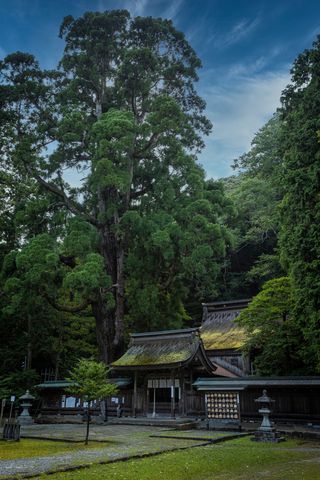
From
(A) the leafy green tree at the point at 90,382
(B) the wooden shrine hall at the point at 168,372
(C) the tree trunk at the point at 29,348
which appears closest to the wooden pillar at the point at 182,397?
(B) the wooden shrine hall at the point at 168,372

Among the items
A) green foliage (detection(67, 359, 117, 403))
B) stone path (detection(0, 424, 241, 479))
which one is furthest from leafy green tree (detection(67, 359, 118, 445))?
stone path (detection(0, 424, 241, 479))

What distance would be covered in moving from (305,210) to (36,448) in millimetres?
12877

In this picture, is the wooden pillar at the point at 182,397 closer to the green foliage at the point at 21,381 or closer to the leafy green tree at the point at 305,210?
the leafy green tree at the point at 305,210

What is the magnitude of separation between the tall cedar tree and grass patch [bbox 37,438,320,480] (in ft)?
42.5

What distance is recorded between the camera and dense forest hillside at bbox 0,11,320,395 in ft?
72.6

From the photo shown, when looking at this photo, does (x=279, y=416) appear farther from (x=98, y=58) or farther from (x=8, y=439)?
(x=98, y=58)

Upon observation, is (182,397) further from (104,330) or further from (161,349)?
(104,330)

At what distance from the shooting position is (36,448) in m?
12.0

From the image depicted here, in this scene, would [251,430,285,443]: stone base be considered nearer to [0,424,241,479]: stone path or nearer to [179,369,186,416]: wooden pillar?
[0,424,241,479]: stone path

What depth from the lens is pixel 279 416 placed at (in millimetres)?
19141

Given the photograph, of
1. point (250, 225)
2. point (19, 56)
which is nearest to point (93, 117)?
point (19, 56)

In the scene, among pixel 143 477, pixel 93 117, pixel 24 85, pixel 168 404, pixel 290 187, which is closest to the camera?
pixel 143 477

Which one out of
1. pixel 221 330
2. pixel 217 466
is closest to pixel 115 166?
pixel 221 330

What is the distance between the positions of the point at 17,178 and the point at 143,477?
26057 millimetres
